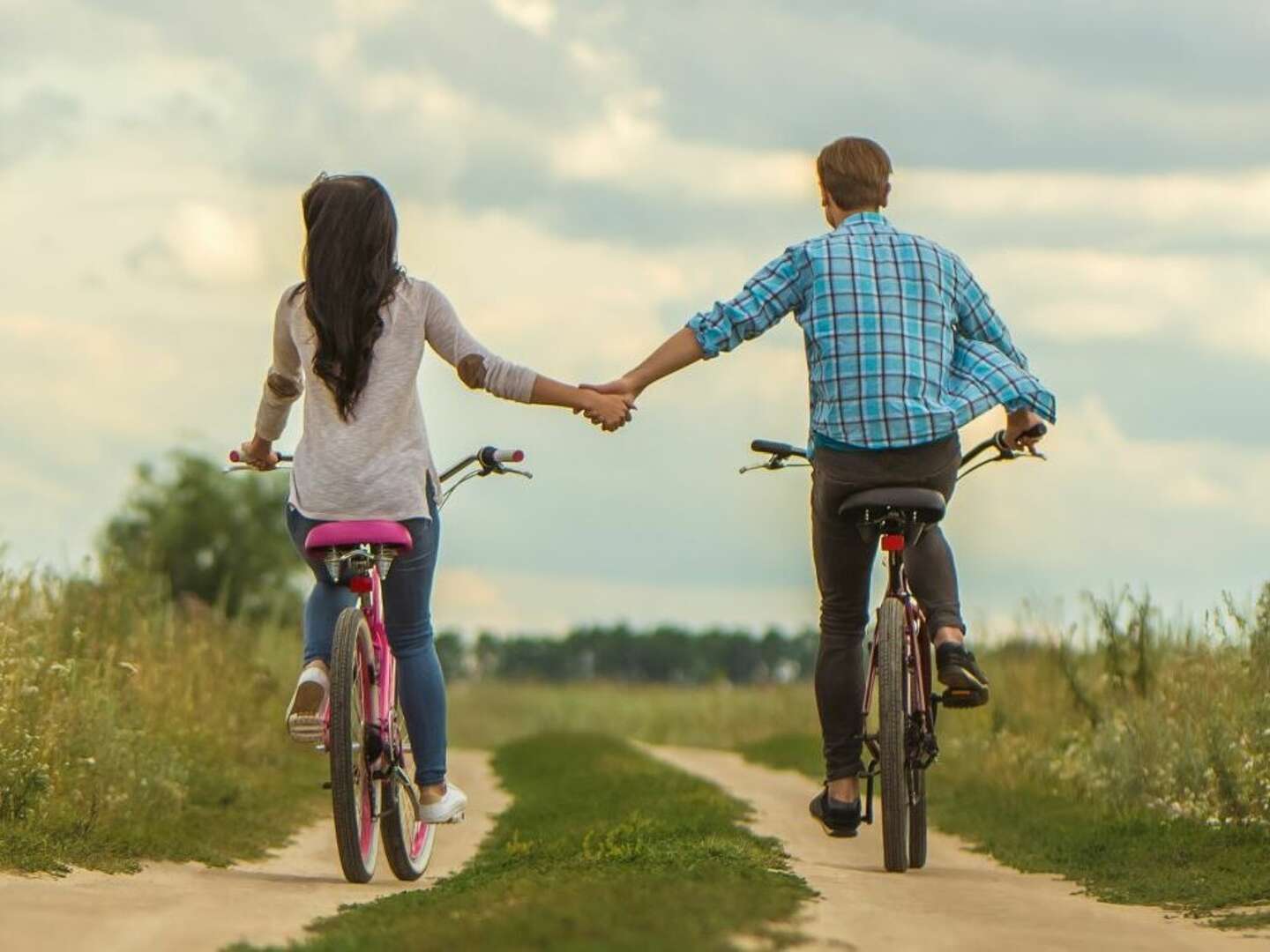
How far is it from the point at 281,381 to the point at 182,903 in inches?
81.6

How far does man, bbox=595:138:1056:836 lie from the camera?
7.95m

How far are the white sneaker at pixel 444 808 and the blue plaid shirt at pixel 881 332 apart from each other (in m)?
2.00

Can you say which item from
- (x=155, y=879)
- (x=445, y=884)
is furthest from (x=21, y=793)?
(x=445, y=884)

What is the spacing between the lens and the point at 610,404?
8531 millimetres

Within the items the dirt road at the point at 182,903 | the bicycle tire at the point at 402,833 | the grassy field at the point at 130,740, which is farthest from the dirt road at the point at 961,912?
the grassy field at the point at 130,740

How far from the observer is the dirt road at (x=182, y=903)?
5883mm

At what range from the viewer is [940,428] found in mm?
7941

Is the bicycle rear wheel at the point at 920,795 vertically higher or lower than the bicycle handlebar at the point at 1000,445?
lower

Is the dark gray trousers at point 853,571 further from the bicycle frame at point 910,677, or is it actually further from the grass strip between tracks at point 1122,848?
the grass strip between tracks at point 1122,848

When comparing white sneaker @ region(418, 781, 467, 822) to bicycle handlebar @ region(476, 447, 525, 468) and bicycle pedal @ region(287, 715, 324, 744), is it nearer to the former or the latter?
bicycle pedal @ region(287, 715, 324, 744)

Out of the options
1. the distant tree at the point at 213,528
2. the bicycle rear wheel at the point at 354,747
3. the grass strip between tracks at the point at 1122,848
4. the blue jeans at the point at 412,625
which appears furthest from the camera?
the distant tree at the point at 213,528

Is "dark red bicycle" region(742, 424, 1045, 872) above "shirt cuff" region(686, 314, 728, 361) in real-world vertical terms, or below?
below

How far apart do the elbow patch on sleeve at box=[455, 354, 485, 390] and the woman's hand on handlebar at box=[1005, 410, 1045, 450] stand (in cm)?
221

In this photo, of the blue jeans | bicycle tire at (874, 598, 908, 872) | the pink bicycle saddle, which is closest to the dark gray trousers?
bicycle tire at (874, 598, 908, 872)
